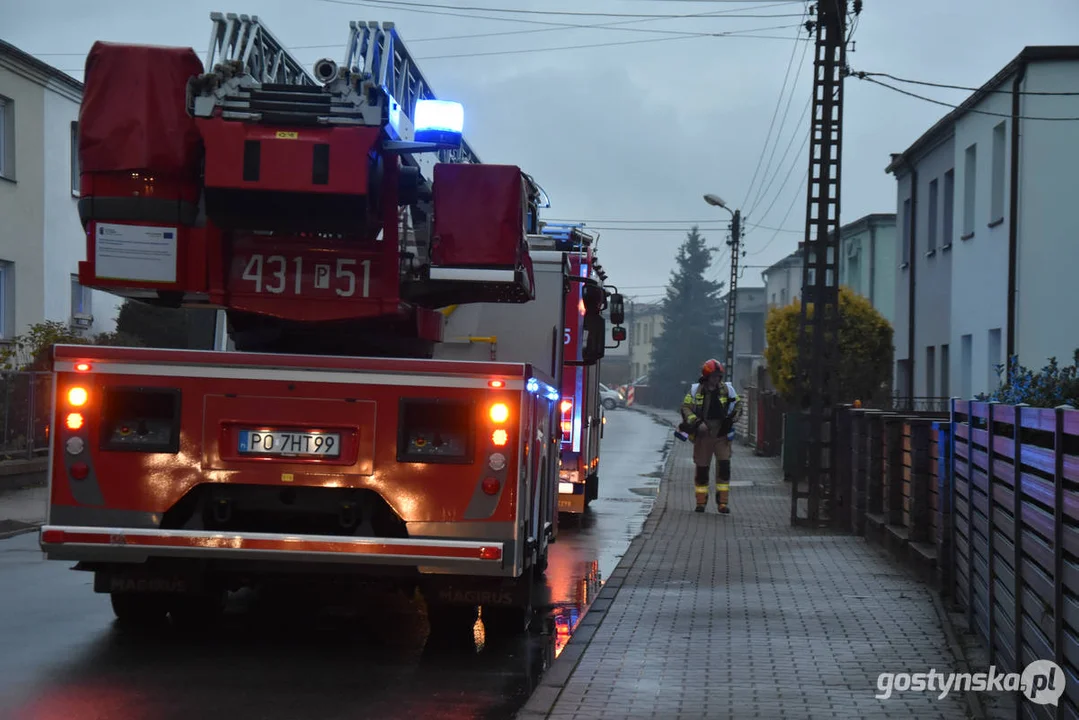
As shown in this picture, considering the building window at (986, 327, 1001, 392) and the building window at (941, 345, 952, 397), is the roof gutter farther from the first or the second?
the building window at (941, 345, 952, 397)

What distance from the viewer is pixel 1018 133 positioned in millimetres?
22750

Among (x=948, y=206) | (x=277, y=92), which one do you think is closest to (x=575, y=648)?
(x=277, y=92)

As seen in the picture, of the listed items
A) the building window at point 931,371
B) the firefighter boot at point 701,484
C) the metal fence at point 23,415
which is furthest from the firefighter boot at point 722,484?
the building window at point 931,371

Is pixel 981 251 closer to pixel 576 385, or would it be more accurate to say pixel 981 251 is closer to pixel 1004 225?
pixel 1004 225

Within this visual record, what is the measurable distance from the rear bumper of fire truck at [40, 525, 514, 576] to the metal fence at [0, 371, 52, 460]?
12.2m

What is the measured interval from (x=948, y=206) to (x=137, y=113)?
77.0 feet

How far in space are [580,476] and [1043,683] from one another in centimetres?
1018

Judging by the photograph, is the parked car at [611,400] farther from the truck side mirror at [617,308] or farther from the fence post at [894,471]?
the fence post at [894,471]

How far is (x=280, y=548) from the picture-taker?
746 cm

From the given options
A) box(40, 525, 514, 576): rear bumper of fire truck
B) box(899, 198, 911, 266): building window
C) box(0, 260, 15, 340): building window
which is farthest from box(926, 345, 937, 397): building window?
box(40, 525, 514, 576): rear bumper of fire truck

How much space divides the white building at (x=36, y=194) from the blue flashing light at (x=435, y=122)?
19.9 m

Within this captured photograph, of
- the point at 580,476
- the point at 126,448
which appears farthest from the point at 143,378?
the point at 580,476

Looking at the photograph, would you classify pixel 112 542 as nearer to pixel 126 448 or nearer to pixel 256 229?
pixel 126 448

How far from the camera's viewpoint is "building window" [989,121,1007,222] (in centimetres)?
2408
